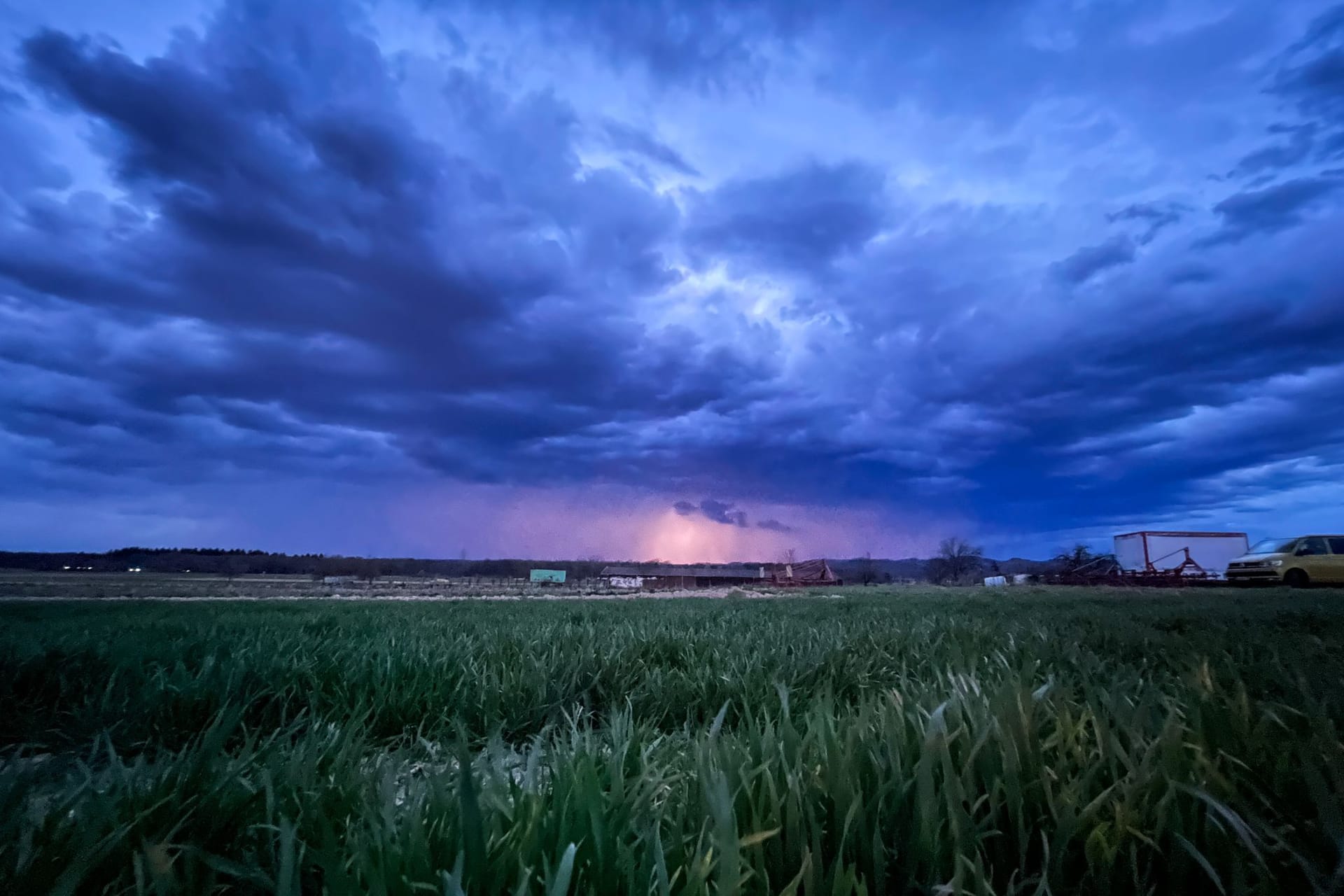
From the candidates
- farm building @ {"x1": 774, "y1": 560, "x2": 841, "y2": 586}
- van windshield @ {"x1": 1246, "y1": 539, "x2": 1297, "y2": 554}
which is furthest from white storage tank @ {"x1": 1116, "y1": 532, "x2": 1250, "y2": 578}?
farm building @ {"x1": 774, "y1": 560, "x2": 841, "y2": 586}

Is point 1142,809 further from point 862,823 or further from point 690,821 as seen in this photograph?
point 690,821

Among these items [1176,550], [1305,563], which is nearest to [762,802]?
[1305,563]

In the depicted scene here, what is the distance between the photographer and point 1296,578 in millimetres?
22375

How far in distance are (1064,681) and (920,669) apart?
958mm

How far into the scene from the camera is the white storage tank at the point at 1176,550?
1372 inches

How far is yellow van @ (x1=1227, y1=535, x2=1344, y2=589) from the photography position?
864 inches

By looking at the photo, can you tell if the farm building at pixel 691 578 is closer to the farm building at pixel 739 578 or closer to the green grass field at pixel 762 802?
the farm building at pixel 739 578

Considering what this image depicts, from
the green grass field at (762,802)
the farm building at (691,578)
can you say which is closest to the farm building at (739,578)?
the farm building at (691,578)

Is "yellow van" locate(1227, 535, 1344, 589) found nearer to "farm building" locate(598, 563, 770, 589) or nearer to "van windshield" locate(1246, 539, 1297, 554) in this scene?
"van windshield" locate(1246, 539, 1297, 554)

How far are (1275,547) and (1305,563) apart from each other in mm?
1661

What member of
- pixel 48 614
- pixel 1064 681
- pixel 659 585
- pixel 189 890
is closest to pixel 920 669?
pixel 1064 681

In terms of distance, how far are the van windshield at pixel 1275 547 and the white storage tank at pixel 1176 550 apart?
909 centimetres

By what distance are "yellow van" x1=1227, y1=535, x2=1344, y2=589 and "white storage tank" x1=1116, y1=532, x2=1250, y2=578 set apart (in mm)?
11166

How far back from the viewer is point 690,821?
4.16ft
